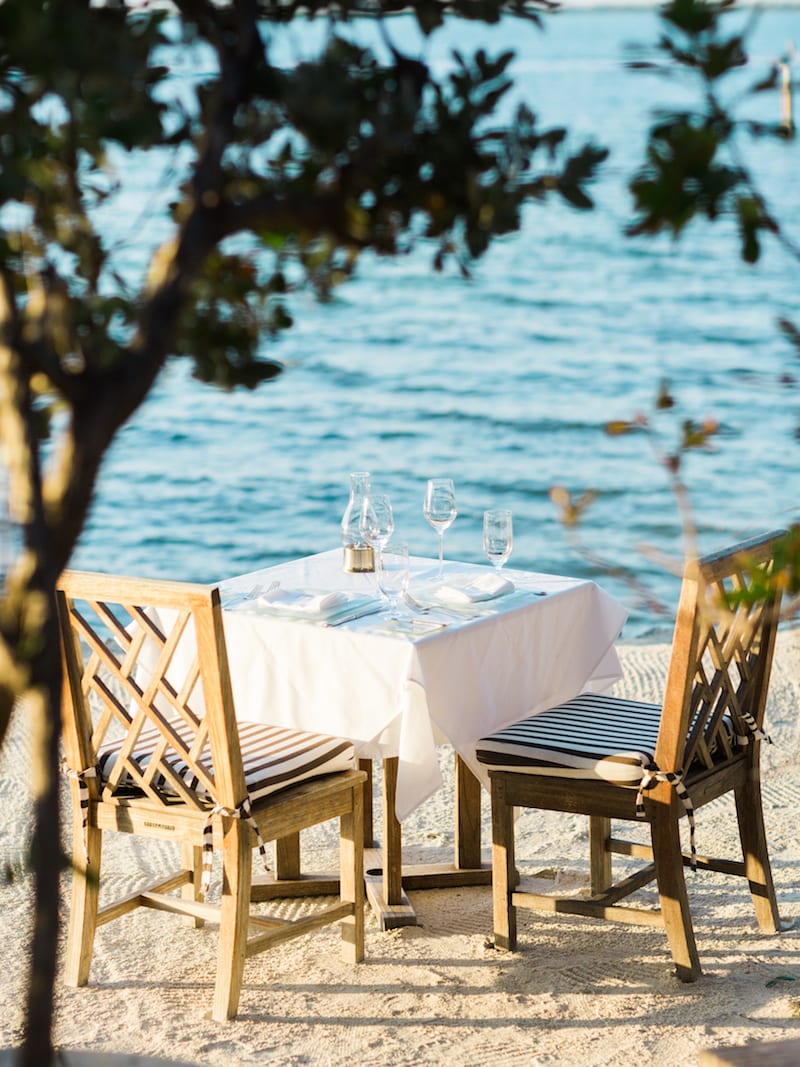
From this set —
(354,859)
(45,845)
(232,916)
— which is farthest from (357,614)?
(45,845)

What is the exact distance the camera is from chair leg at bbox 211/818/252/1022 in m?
2.99

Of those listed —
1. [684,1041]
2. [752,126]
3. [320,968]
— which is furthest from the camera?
[320,968]

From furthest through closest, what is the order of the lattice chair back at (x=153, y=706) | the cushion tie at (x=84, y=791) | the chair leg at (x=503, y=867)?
the chair leg at (x=503, y=867)
the cushion tie at (x=84, y=791)
the lattice chair back at (x=153, y=706)

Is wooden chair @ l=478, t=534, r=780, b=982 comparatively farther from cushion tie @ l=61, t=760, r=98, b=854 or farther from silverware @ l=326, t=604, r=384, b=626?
cushion tie @ l=61, t=760, r=98, b=854

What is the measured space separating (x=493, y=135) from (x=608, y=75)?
201 feet

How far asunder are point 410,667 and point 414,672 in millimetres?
15

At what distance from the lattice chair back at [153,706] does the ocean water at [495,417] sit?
4.75 feet

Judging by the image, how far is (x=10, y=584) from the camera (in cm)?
141

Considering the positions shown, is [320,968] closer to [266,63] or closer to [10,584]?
[10,584]

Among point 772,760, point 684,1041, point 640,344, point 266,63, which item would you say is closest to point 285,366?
point 266,63

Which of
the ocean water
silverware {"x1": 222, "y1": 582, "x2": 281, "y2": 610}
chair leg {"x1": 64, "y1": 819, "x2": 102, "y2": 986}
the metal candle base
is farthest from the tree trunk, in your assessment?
the metal candle base

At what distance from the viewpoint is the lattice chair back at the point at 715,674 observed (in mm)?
2973

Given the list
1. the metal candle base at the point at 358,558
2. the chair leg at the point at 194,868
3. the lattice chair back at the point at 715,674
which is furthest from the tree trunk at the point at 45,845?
the metal candle base at the point at 358,558

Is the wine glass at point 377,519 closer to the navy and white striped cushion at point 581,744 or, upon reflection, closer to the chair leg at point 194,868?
the navy and white striped cushion at point 581,744
